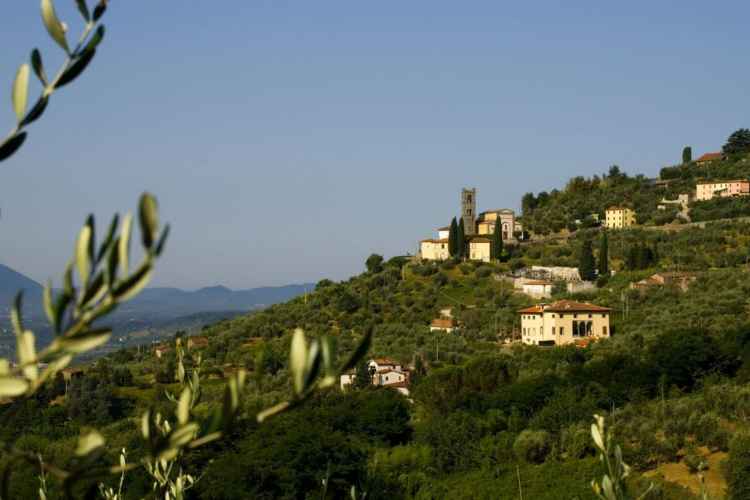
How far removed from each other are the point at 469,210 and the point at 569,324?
28.6m

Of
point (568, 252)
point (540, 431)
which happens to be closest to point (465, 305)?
point (568, 252)

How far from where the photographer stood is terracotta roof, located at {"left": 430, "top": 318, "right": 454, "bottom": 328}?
5085 cm

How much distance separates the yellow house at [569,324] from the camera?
45250 mm

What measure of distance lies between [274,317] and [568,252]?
63.1ft

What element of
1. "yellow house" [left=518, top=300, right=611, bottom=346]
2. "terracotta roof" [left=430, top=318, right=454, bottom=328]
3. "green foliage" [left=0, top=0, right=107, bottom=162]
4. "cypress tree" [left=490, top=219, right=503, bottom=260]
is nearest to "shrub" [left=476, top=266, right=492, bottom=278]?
"cypress tree" [left=490, top=219, right=503, bottom=260]

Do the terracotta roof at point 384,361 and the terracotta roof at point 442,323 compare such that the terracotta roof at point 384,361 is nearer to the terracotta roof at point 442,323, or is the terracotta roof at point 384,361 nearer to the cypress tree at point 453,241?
the terracotta roof at point 442,323

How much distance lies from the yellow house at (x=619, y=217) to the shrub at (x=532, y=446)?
44255 mm

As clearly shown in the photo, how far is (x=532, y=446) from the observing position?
28047 millimetres

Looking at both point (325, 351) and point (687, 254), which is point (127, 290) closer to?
point (325, 351)

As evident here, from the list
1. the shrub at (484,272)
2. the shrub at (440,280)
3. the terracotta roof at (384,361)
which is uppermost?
the shrub at (484,272)

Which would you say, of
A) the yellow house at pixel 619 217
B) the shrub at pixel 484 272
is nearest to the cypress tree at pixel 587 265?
the shrub at pixel 484 272

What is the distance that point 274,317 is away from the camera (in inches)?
2334

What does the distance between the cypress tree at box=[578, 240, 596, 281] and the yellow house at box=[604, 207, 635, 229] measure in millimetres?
15806

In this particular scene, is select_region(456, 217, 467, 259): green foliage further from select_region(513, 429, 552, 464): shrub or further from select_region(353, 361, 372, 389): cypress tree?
select_region(513, 429, 552, 464): shrub
